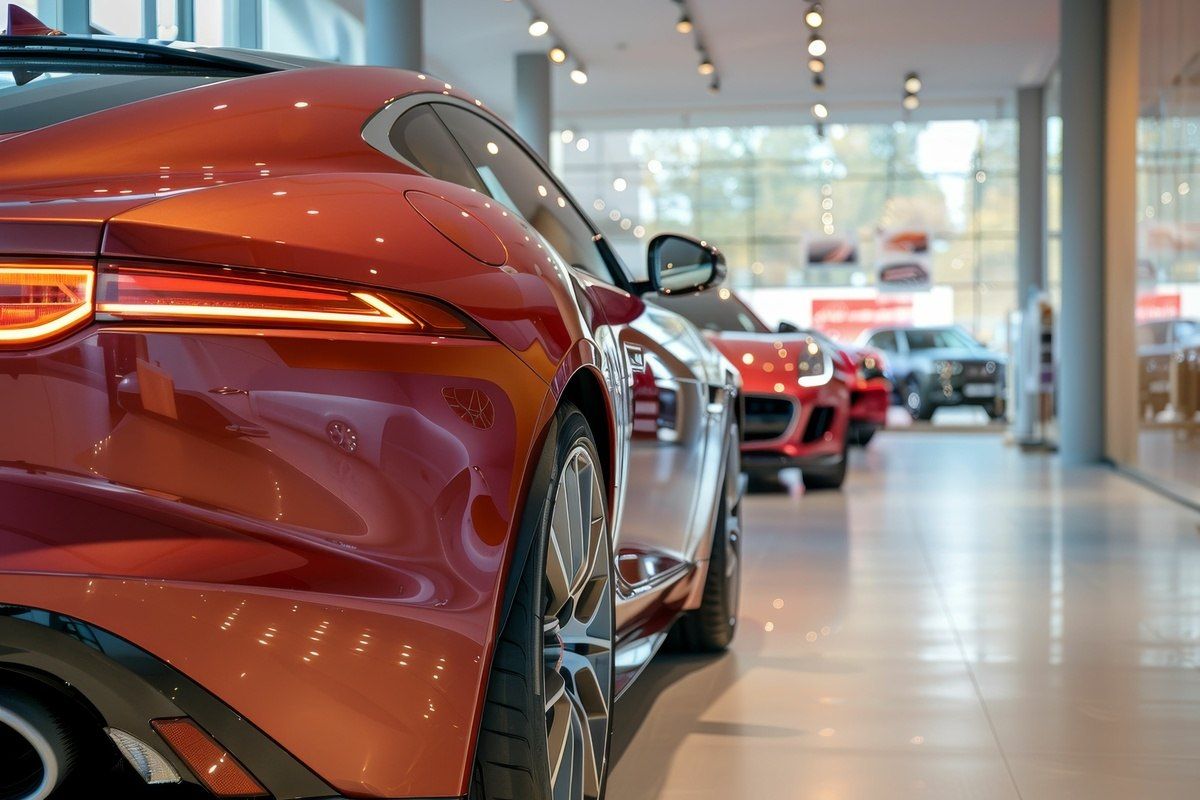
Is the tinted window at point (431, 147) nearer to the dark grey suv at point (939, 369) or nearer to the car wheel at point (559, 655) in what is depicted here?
the car wheel at point (559, 655)

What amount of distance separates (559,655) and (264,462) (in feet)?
2.23

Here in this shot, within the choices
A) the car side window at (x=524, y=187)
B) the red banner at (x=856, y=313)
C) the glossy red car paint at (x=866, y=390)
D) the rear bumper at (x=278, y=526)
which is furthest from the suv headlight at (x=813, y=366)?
the red banner at (x=856, y=313)

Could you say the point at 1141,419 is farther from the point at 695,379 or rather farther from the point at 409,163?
the point at 409,163

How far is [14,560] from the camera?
4.07 feet

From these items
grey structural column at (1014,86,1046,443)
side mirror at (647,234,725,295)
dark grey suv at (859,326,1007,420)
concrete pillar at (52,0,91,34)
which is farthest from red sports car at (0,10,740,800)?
dark grey suv at (859,326,1007,420)

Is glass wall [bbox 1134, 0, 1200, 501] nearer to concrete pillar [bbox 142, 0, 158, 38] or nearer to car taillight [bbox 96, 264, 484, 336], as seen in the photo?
concrete pillar [bbox 142, 0, 158, 38]

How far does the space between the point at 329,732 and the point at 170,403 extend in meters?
0.36

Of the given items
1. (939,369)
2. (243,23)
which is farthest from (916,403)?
(243,23)

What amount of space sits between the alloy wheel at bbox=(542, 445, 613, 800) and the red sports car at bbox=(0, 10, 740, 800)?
0.05m

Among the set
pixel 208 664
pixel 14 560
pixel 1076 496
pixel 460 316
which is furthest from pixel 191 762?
pixel 1076 496

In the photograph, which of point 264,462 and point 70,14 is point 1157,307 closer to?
point 70,14

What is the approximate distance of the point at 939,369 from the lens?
19625mm

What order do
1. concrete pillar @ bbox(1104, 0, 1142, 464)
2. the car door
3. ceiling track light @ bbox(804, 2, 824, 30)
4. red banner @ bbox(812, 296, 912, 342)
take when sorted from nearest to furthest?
the car door, concrete pillar @ bbox(1104, 0, 1142, 464), ceiling track light @ bbox(804, 2, 824, 30), red banner @ bbox(812, 296, 912, 342)

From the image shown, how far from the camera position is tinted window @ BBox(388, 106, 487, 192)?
192cm
